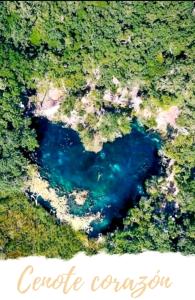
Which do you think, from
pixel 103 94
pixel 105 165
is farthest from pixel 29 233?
pixel 103 94

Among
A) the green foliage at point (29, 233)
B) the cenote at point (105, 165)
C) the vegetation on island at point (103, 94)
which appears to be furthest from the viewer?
the cenote at point (105, 165)

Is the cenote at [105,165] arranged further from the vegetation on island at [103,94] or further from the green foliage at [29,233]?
the green foliage at [29,233]

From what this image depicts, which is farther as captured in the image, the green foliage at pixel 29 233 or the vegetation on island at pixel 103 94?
the green foliage at pixel 29 233

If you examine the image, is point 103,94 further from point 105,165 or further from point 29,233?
point 29,233

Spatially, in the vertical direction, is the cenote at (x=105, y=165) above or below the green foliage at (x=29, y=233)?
above

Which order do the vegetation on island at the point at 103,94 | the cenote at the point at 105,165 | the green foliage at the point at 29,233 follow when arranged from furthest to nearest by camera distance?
1. the cenote at the point at 105,165
2. the green foliage at the point at 29,233
3. the vegetation on island at the point at 103,94

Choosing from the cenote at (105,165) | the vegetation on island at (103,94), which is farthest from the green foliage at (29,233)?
the cenote at (105,165)

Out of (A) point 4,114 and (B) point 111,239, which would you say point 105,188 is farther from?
(A) point 4,114

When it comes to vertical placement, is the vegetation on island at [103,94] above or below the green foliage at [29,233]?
above
